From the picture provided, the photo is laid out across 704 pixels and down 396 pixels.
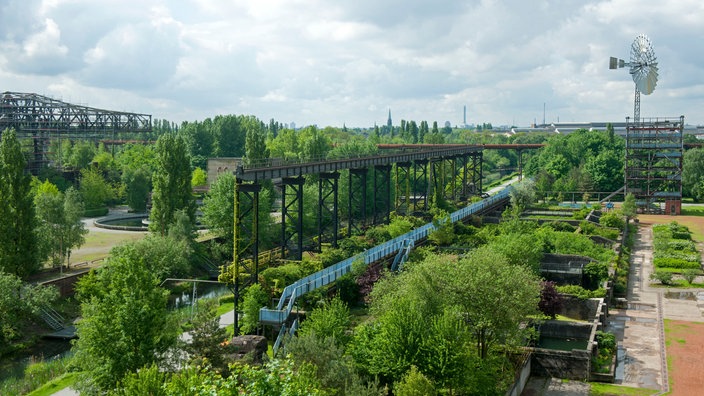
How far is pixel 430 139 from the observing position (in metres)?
146

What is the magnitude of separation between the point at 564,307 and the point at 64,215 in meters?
33.3

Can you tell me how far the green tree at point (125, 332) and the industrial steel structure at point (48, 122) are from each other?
6144 cm

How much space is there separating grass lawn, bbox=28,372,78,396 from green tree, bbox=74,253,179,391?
219 inches

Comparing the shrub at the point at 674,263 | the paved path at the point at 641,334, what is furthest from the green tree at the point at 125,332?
the shrub at the point at 674,263

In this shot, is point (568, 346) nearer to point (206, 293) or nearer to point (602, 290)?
point (602, 290)

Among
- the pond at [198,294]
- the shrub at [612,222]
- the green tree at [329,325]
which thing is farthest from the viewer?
the shrub at [612,222]

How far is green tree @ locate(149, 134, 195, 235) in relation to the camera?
50.8 m

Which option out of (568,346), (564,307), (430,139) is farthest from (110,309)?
(430,139)

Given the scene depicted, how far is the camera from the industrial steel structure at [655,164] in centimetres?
8425

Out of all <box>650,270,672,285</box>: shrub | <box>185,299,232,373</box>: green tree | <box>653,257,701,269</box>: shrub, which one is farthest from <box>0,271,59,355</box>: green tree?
<box>653,257,701,269</box>: shrub

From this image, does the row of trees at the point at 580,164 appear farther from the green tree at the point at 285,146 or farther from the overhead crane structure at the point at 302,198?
the green tree at the point at 285,146

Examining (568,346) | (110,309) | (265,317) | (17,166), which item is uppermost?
(17,166)

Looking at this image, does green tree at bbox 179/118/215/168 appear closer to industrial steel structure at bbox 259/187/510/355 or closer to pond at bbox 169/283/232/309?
pond at bbox 169/283/232/309

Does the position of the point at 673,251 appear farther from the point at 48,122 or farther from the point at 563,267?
the point at 48,122
